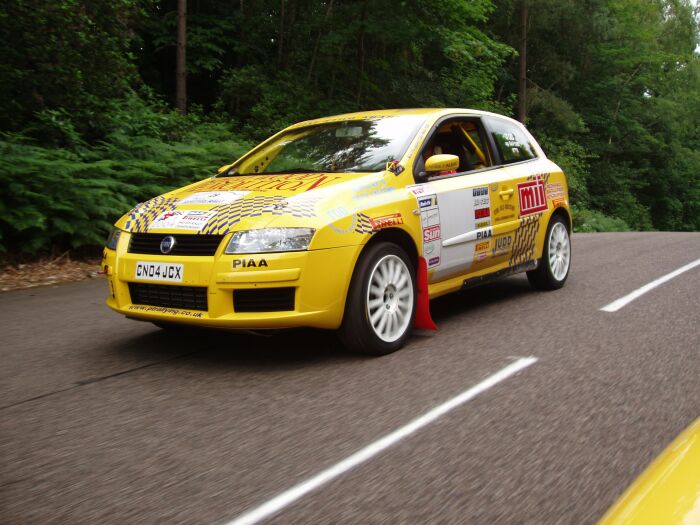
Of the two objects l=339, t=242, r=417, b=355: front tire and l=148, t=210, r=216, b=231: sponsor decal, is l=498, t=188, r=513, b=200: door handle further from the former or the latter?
l=148, t=210, r=216, b=231: sponsor decal

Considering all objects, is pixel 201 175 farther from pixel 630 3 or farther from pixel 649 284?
pixel 630 3

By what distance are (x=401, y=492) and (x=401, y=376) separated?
1549mm

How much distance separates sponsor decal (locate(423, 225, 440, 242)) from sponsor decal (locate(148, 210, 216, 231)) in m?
1.53

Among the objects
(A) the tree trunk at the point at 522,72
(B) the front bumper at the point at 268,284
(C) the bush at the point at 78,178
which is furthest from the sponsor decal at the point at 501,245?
(A) the tree trunk at the point at 522,72

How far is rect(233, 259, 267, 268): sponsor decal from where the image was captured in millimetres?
4195

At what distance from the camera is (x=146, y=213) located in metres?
4.76

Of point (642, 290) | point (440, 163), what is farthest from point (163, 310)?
point (642, 290)

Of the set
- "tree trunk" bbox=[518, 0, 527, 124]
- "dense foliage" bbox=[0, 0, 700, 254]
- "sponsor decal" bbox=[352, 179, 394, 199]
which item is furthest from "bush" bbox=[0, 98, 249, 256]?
"tree trunk" bbox=[518, 0, 527, 124]

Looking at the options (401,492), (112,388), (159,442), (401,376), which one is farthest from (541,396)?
(112,388)

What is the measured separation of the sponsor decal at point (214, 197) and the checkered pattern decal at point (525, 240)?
8.68ft

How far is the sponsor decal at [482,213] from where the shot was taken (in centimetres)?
574

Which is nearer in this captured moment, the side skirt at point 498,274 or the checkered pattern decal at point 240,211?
the checkered pattern decal at point 240,211

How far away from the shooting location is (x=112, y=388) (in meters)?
4.06

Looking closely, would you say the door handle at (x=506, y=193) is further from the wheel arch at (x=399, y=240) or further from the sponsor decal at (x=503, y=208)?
the wheel arch at (x=399, y=240)
